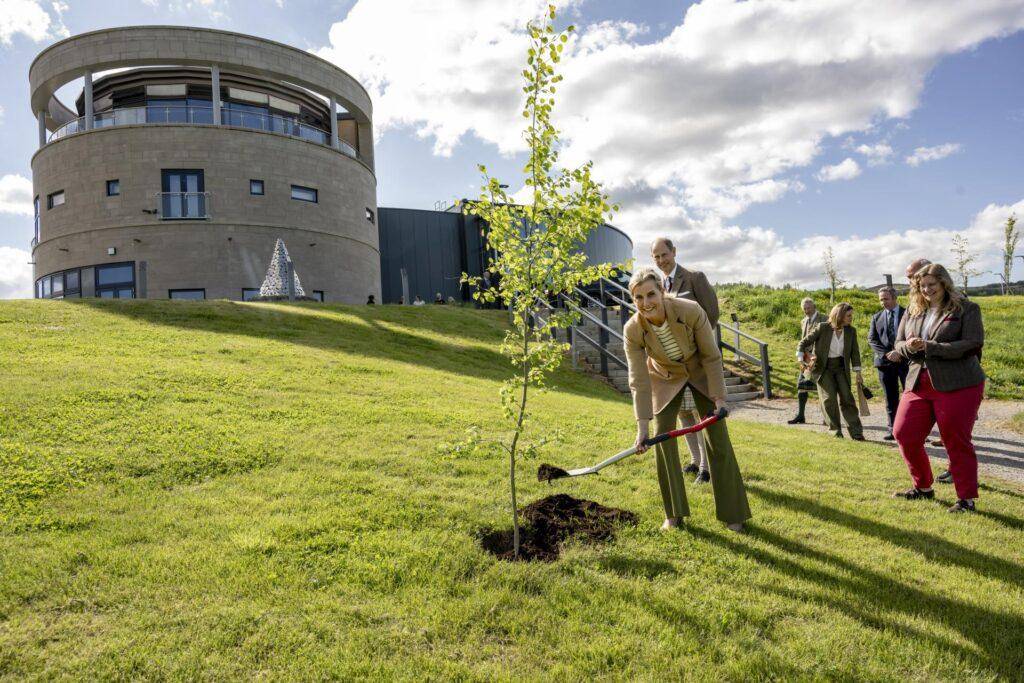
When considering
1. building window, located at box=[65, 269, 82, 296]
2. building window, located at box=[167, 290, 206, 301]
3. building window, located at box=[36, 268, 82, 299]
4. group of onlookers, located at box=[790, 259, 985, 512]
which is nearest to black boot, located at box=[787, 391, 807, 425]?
group of onlookers, located at box=[790, 259, 985, 512]

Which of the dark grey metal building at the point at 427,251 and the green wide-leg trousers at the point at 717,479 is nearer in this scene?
the green wide-leg trousers at the point at 717,479

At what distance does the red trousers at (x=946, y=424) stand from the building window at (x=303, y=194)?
2435 cm

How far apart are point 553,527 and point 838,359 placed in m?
5.83

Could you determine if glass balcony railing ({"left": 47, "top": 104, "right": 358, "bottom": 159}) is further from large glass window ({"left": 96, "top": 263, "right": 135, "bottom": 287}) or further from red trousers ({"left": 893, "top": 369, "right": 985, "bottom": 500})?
red trousers ({"left": 893, "top": 369, "right": 985, "bottom": 500})

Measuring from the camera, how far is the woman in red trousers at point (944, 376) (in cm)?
471

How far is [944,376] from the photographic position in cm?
475

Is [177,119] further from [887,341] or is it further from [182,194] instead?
[887,341]

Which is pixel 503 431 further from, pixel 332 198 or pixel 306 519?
pixel 332 198

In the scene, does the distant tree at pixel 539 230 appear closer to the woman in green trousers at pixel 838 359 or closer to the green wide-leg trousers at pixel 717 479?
the green wide-leg trousers at pixel 717 479

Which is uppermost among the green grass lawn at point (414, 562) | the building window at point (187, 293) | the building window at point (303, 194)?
the building window at point (303, 194)

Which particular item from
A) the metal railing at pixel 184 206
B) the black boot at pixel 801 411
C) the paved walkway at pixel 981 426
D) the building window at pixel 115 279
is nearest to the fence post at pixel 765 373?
the paved walkway at pixel 981 426

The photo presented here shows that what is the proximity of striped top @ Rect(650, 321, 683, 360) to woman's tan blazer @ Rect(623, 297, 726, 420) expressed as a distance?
24 mm

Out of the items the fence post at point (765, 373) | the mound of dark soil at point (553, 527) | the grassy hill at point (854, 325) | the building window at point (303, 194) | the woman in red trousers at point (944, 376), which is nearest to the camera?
the mound of dark soil at point (553, 527)

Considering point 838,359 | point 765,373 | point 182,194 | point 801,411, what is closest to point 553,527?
point 838,359
